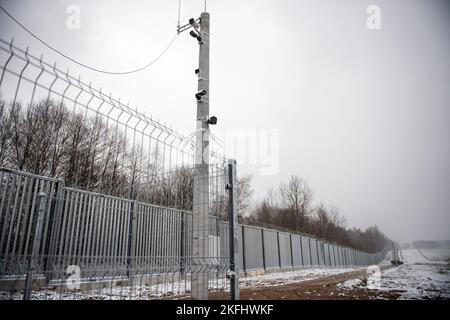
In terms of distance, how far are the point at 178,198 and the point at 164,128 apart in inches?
58.3

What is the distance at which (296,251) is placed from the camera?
23.7m

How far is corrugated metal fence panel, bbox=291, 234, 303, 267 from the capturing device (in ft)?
75.9

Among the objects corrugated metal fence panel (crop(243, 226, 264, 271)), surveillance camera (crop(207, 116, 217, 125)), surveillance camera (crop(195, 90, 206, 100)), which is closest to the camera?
surveillance camera (crop(207, 116, 217, 125))

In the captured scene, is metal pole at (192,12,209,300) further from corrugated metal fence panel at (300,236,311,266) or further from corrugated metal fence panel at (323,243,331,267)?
corrugated metal fence panel at (323,243,331,267)

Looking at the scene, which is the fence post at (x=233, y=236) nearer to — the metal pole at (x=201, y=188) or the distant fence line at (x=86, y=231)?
the distant fence line at (x=86, y=231)

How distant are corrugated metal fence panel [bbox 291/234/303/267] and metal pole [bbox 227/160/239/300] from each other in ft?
64.1

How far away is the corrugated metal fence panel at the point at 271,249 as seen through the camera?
18750mm

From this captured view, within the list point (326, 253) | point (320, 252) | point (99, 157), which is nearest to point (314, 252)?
point (320, 252)

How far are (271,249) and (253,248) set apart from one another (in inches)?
116

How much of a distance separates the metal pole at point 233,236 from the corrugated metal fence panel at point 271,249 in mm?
14366

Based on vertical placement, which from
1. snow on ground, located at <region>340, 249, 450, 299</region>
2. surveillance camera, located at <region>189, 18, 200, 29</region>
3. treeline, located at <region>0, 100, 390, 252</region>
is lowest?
snow on ground, located at <region>340, 249, 450, 299</region>

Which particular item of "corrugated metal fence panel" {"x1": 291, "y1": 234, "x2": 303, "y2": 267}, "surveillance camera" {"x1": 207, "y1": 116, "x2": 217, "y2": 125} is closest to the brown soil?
"surveillance camera" {"x1": 207, "y1": 116, "x2": 217, "y2": 125}

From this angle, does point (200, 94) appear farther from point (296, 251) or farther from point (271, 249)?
point (296, 251)
